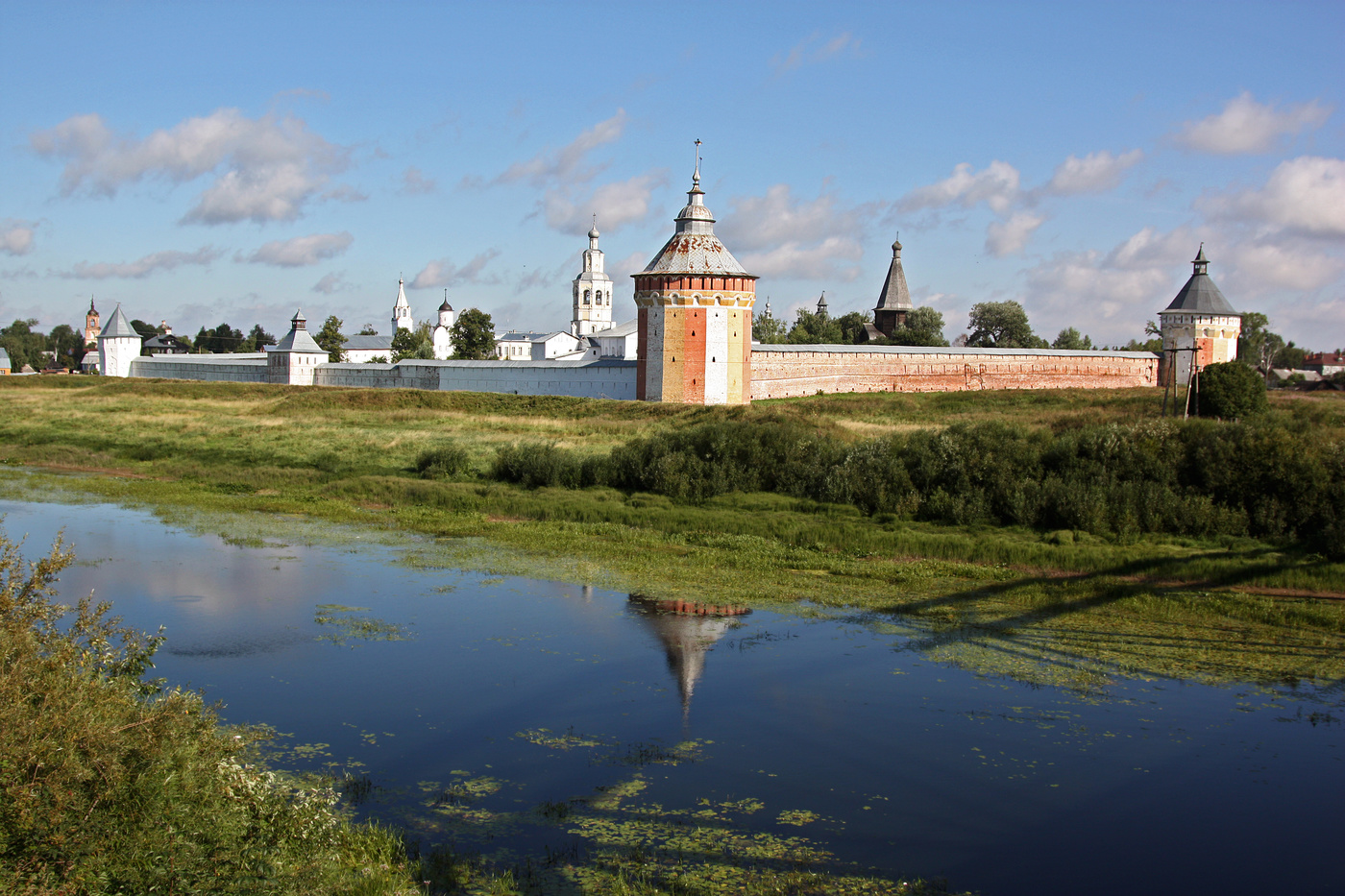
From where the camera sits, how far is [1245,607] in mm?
9898

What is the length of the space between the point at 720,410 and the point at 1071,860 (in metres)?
21.8

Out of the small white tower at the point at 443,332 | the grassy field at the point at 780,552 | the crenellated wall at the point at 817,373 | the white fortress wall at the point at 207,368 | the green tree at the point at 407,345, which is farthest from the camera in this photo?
the small white tower at the point at 443,332

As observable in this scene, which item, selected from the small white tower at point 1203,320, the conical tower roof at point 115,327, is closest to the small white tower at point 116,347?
the conical tower roof at point 115,327

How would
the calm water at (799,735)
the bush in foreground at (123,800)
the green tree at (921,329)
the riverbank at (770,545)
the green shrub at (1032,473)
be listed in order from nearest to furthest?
1. the bush in foreground at (123,800)
2. the calm water at (799,735)
3. the riverbank at (770,545)
4. the green shrub at (1032,473)
5. the green tree at (921,329)

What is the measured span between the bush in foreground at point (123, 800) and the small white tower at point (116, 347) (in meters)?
53.8

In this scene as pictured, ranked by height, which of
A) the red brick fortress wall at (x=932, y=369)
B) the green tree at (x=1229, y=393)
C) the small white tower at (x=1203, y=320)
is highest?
the small white tower at (x=1203, y=320)

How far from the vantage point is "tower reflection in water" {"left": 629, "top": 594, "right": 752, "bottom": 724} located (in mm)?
8164

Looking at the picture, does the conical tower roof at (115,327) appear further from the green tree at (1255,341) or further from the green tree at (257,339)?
the green tree at (1255,341)

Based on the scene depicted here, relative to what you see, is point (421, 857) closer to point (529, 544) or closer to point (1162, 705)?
point (1162, 705)

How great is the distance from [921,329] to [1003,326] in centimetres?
541

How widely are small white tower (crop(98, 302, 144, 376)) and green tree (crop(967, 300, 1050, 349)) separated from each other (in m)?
43.4

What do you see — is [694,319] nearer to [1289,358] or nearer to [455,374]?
Answer: [455,374]

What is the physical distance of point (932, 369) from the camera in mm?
37906

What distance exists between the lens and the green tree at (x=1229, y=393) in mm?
23719
